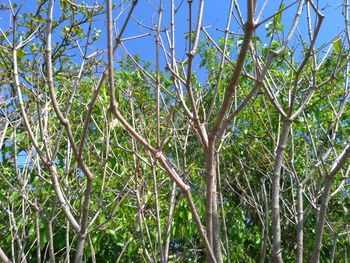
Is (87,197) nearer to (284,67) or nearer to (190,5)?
(190,5)

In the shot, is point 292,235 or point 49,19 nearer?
point 49,19

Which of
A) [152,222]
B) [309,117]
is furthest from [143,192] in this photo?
[309,117]

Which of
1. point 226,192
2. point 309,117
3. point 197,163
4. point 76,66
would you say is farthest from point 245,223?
point 76,66

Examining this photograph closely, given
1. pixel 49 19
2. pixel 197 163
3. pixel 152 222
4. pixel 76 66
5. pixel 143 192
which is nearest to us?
pixel 49 19

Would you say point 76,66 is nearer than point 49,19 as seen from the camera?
No

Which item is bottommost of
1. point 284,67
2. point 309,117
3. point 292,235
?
point 292,235

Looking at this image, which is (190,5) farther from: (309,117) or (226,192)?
(309,117)

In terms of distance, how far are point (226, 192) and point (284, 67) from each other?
1596 millimetres

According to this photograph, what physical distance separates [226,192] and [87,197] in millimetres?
3203

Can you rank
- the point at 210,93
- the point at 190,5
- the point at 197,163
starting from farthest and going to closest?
the point at 210,93, the point at 197,163, the point at 190,5

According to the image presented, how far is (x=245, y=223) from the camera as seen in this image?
4.79 m

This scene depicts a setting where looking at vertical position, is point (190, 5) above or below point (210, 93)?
below

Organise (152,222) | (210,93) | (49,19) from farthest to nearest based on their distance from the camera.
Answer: (210,93) → (152,222) → (49,19)

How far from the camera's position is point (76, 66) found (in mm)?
6000
